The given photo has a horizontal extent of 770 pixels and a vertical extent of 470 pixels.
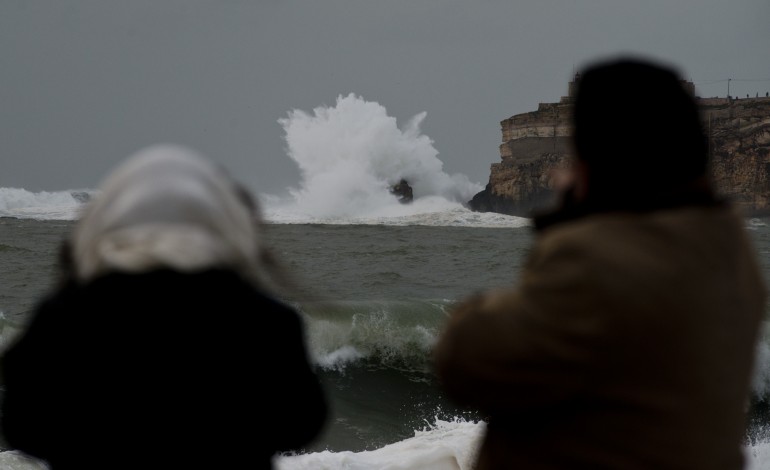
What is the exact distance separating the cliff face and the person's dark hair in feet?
282

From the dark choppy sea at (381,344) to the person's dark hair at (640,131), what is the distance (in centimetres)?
62

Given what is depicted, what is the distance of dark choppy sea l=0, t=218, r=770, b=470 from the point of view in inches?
209

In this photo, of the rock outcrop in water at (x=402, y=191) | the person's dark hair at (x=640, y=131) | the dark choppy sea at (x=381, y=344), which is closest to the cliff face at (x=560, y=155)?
the rock outcrop in water at (x=402, y=191)

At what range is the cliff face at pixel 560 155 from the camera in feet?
294

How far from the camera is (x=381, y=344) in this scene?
510 inches

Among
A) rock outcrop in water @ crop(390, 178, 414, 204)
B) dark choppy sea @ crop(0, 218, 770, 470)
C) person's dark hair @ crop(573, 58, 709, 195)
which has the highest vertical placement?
rock outcrop in water @ crop(390, 178, 414, 204)

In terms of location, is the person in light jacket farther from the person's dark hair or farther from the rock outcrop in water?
the rock outcrop in water

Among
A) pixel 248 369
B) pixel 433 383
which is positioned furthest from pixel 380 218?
pixel 248 369

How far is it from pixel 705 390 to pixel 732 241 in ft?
0.86

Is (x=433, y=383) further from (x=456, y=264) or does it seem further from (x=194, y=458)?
(x=456, y=264)

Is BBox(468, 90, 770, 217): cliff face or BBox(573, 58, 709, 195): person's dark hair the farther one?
BBox(468, 90, 770, 217): cliff face

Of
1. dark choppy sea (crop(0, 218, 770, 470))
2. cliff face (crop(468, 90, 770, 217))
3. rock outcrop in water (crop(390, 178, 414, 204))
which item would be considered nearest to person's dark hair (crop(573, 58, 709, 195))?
dark choppy sea (crop(0, 218, 770, 470))

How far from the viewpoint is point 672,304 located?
1.44 m

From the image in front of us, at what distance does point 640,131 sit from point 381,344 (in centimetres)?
1156
